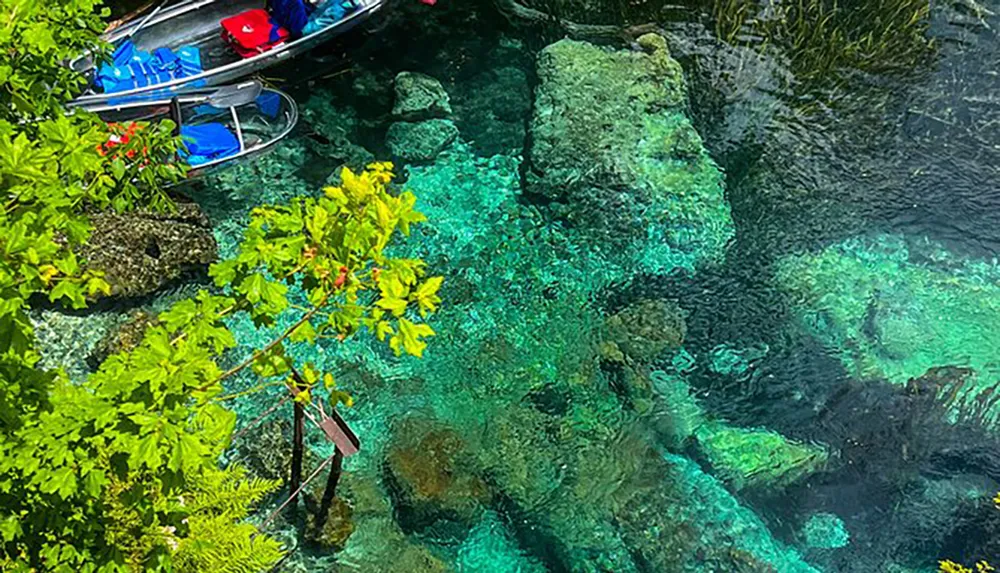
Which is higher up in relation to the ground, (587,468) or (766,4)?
(766,4)

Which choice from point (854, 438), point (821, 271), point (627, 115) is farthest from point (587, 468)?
point (627, 115)

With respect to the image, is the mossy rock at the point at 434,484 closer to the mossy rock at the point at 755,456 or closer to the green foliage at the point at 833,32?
the mossy rock at the point at 755,456

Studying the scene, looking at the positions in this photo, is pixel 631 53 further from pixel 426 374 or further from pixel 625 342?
pixel 426 374

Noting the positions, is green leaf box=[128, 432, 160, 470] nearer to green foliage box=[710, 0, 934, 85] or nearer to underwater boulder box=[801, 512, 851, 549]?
underwater boulder box=[801, 512, 851, 549]

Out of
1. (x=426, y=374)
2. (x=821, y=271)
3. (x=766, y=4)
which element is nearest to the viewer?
(x=426, y=374)

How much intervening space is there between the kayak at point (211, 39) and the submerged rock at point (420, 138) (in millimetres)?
1479

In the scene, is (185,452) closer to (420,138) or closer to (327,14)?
(420,138)

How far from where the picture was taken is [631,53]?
10273 millimetres

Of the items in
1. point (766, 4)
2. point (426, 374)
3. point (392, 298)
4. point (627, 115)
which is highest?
point (392, 298)

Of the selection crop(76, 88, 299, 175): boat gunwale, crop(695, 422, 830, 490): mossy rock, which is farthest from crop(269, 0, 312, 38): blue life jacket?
crop(695, 422, 830, 490): mossy rock

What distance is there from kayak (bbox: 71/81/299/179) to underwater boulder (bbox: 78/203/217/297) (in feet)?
2.23

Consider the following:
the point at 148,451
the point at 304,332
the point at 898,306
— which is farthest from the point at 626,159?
the point at 148,451

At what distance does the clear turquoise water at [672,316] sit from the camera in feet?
23.3

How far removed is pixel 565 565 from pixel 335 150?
5218 mm
